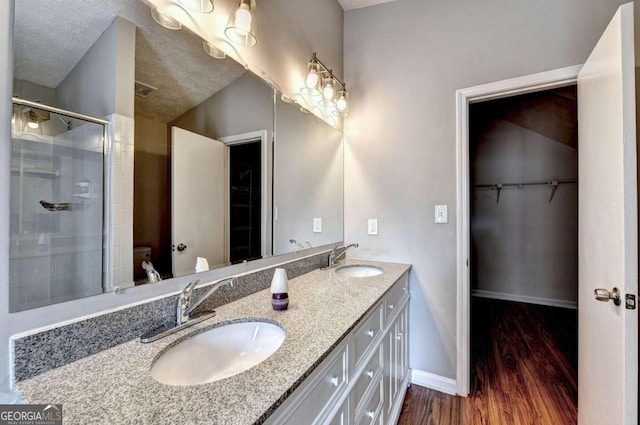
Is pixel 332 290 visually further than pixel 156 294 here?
Yes

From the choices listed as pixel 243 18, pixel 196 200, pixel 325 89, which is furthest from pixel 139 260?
pixel 325 89

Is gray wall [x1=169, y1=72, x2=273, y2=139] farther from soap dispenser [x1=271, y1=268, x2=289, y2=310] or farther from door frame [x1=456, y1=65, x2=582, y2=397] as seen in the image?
door frame [x1=456, y1=65, x2=582, y2=397]

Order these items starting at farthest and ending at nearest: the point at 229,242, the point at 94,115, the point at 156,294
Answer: the point at 229,242 → the point at 156,294 → the point at 94,115

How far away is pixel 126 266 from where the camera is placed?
2.83ft

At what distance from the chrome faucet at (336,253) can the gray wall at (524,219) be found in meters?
2.60

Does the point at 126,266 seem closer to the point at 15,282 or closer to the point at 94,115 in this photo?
the point at 15,282

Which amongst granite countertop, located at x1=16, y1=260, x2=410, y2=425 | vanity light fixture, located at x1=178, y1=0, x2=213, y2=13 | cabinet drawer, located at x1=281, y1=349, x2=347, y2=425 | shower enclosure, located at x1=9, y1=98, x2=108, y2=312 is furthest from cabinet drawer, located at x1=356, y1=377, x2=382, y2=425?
vanity light fixture, located at x1=178, y1=0, x2=213, y2=13

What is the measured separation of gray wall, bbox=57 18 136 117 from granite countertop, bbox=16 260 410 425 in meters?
0.65

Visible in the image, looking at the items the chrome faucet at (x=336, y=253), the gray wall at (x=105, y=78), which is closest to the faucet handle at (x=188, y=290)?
the gray wall at (x=105, y=78)

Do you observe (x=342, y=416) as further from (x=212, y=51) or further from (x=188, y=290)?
(x=212, y=51)

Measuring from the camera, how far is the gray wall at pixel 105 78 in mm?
750

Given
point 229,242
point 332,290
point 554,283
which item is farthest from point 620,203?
point 554,283

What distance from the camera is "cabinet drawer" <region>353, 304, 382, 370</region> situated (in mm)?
1046

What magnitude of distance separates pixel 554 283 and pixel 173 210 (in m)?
4.22
